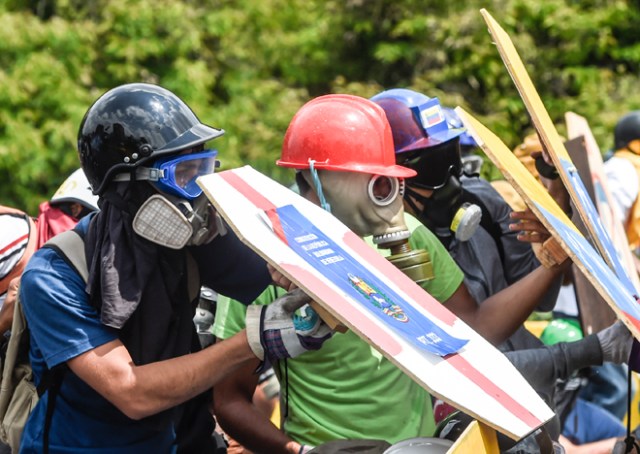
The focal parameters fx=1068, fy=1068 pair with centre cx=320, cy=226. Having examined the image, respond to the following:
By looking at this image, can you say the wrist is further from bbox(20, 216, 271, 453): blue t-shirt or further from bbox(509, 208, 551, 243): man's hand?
bbox(509, 208, 551, 243): man's hand

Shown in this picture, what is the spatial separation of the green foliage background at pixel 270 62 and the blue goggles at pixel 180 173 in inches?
282

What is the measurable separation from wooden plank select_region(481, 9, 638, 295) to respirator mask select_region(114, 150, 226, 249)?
2.63 ft

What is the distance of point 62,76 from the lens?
9.87 metres

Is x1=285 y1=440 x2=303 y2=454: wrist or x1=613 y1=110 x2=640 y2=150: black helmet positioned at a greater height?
x1=285 y1=440 x2=303 y2=454: wrist

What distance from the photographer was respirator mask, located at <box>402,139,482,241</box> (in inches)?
142

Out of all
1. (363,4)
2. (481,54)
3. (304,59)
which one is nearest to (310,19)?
(304,59)

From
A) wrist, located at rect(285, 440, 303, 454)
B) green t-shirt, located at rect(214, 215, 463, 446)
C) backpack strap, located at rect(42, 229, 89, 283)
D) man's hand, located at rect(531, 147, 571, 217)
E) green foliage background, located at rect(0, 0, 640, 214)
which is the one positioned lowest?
green foliage background, located at rect(0, 0, 640, 214)

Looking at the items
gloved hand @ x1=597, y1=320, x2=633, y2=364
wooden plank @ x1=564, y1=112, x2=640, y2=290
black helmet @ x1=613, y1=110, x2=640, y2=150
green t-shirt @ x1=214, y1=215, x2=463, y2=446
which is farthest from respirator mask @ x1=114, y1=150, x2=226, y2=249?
black helmet @ x1=613, y1=110, x2=640, y2=150

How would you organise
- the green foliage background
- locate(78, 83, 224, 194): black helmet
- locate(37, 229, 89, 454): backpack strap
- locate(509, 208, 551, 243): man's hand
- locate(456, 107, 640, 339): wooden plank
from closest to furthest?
locate(456, 107, 640, 339): wooden plank < locate(37, 229, 89, 454): backpack strap < locate(78, 83, 224, 194): black helmet < locate(509, 208, 551, 243): man's hand < the green foliage background

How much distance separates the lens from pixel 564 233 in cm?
239

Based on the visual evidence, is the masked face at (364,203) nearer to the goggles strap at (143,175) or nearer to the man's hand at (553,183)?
the goggles strap at (143,175)

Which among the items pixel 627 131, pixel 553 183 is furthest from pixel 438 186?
pixel 627 131

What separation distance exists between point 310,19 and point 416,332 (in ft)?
37.3

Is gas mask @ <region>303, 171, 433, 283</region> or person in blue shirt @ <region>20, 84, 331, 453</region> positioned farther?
gas mask @ <region>303, 171, 433, 283</region>
